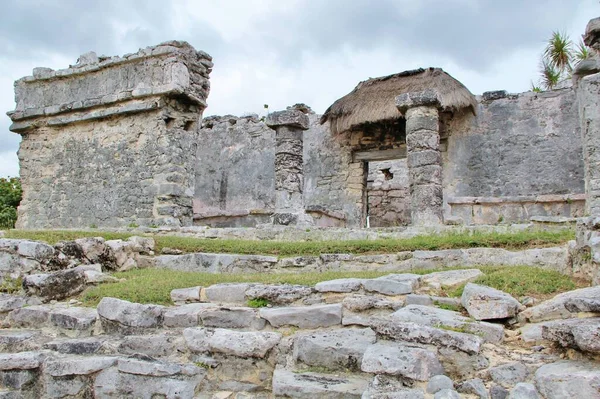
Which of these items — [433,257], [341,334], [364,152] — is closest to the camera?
[341,334]

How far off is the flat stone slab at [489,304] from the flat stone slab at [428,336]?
408 mm

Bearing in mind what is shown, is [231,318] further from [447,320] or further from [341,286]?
[447,320]

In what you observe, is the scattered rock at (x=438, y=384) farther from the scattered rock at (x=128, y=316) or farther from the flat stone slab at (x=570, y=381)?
the scattered rock at (x=128, y=316)

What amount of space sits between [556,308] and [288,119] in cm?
875

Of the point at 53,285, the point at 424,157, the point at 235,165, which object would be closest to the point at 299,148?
the point at 424,157

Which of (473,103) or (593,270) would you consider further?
(473,103)

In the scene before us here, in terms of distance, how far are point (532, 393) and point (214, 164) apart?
15.3 meters

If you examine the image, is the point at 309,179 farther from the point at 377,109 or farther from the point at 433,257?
the point at 433,257

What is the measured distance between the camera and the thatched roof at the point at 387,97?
44.4ft

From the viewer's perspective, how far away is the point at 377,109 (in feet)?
46.6

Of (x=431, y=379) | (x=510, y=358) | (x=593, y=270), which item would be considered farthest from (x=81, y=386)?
(x=593, y=270)

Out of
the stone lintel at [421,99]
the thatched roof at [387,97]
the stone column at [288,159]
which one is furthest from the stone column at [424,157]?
the thatched roof at [387,97]

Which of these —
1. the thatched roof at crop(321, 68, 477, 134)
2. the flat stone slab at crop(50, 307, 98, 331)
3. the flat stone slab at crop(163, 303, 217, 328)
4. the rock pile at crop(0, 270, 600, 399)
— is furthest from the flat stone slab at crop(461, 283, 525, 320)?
the thatched roof at crop(321, 68, 477, 134)

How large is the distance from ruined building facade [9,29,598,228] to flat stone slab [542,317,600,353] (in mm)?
6163
